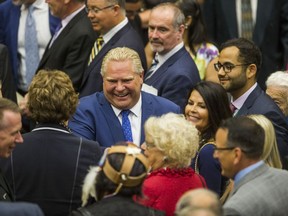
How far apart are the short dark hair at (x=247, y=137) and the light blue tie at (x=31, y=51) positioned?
3.93 m

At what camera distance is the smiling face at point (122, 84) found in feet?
24.1

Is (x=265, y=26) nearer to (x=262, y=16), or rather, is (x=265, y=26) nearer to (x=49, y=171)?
(x=262, y=16)

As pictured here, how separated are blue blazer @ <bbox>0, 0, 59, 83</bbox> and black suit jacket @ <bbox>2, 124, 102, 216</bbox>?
11.0 ft

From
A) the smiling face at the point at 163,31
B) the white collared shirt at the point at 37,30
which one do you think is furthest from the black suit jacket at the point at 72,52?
the smiling face at the point at 163,31

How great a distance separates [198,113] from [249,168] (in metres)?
1.50

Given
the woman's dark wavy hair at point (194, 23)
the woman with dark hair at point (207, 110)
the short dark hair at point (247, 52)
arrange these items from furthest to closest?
the woman's dark wavy hair at point (194, 23)
the short dark hair at point (247, 52)
the woman with dark hair at point (207, 110)

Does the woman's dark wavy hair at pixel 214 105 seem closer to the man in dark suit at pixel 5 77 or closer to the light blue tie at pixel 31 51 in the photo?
the man in dark suit at pixel 5 77

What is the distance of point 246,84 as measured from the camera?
7.95m

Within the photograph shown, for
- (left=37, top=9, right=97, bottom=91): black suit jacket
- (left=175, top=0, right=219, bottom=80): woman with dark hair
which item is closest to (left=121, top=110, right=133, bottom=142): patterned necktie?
(left=37, top=9, right=97, bottom=91): black suit jacket

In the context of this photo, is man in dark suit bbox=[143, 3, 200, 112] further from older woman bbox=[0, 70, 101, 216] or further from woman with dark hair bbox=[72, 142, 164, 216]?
woman with dark hair bbox=[72, 142, 164, 216]

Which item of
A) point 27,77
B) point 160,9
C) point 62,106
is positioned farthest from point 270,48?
point 62,106

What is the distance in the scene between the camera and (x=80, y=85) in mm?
8852

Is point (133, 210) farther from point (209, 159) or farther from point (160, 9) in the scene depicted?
point (160, 9)

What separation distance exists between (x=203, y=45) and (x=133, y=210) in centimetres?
446
